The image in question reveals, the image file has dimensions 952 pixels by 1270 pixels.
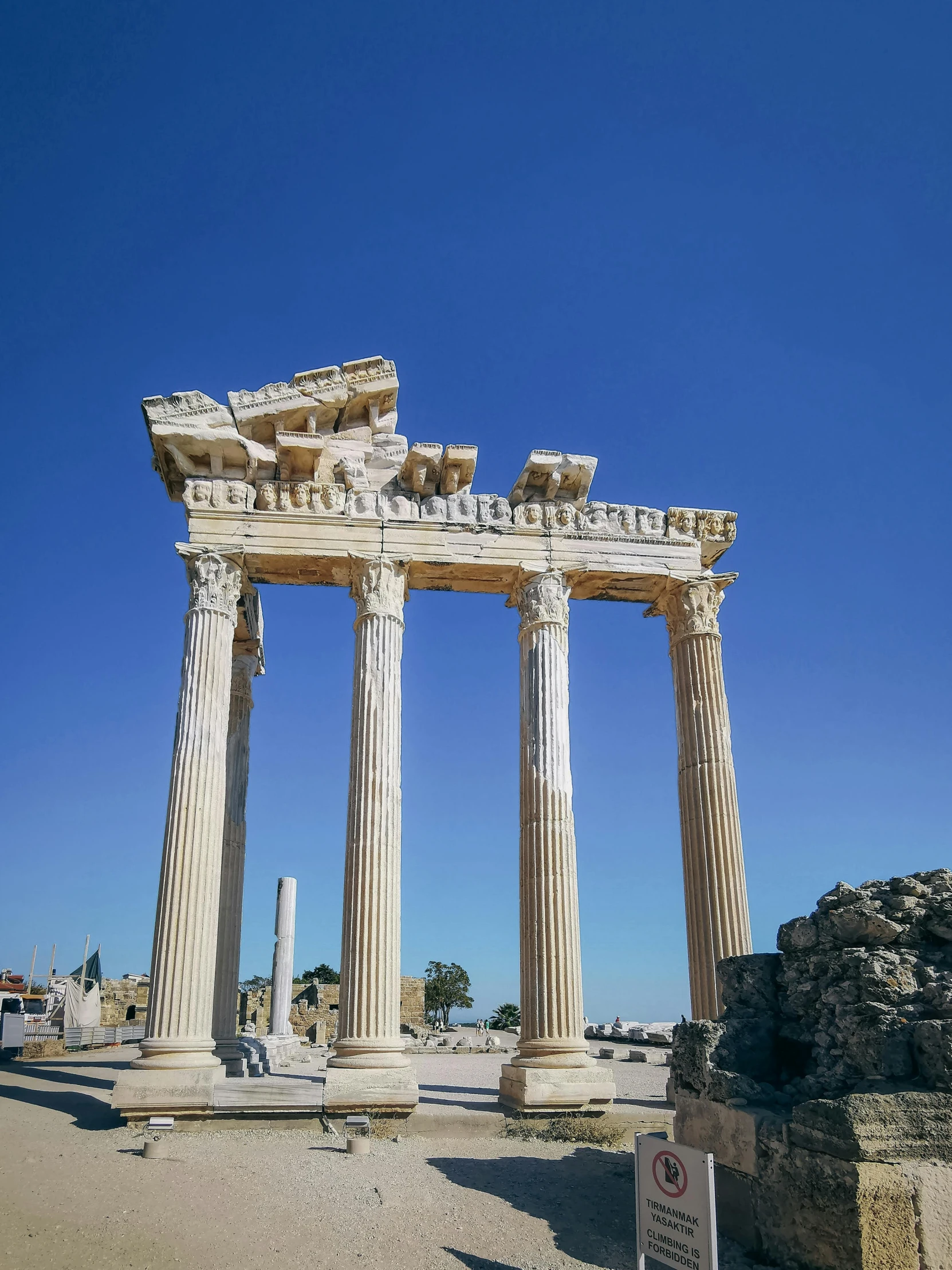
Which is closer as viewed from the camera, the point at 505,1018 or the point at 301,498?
the point at 301,498

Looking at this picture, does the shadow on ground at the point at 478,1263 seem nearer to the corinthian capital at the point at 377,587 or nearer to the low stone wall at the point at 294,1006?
the corinthian capital at the point at 377,587

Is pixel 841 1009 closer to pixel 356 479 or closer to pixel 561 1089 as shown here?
pixel 561 1089

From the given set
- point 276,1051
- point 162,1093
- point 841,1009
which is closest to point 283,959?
point 276,1051

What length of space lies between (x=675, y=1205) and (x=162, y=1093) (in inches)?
408

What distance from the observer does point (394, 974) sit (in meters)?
15.8

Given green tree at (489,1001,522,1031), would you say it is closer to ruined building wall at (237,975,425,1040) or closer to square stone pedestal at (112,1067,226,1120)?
ruined building wall at (237,975,425,1040)

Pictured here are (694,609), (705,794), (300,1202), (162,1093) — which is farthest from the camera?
(694,609)

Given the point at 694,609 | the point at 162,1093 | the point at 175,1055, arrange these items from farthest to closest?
the point at 694,609 < the point at 175,1055 < the point at 162,1093

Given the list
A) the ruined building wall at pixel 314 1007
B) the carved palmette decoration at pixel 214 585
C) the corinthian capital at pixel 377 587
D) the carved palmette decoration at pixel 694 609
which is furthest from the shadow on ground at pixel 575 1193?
the ruined building wall at pixel 314 1007

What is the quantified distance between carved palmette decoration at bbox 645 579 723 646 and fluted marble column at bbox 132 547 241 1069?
8.54m

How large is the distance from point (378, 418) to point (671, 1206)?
1570cm

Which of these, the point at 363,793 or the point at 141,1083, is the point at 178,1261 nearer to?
the point at 141,1083

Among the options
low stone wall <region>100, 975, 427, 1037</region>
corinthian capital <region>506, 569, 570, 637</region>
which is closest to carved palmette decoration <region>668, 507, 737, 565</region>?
corinthian capital <region>506, 569, 570, 637</region>

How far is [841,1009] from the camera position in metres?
7.71
